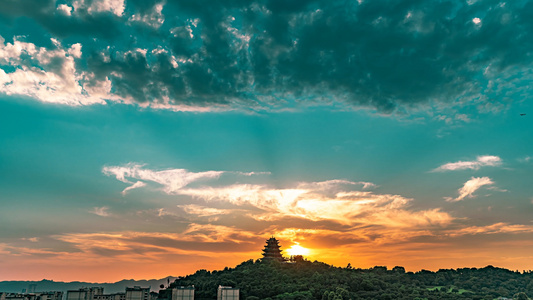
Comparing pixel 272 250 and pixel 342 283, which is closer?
pixel 342 283

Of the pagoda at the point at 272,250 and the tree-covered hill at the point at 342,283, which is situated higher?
the pagoda at the point at 272,250

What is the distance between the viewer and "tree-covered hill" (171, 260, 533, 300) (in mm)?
108938

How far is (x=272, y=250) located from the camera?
174 meters

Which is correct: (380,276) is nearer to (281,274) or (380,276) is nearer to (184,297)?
(281,274)

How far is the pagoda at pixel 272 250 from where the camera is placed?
172 m

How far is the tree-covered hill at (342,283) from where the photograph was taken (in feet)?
357

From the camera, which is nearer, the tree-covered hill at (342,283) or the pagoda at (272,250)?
the tree-covered hill at (342,283)

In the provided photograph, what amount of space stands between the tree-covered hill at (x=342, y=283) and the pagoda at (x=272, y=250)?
10.5m

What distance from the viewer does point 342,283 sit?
398ft

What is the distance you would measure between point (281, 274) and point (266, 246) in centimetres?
4721

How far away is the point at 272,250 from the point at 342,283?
56364 mm

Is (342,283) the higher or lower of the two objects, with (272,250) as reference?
lower

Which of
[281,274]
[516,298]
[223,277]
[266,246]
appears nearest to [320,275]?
[281,274]

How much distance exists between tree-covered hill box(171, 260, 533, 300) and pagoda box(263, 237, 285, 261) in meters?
10.5
